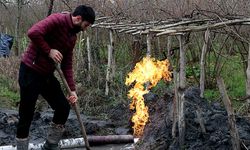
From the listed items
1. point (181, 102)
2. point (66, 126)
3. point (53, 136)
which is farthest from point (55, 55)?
point (66, 126)

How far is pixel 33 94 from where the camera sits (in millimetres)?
5410

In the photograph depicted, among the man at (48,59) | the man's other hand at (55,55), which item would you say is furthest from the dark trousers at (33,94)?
the man's other hand at (55,55)

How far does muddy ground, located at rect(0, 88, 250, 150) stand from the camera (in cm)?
533

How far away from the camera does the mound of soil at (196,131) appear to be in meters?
5.18

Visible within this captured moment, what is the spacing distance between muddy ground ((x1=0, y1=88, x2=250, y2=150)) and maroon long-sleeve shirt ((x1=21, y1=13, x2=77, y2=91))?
174 centimetres

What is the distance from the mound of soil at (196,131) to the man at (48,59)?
4.14ft

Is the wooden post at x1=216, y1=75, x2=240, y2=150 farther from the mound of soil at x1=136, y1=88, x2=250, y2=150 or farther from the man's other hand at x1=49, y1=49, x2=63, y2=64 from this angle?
the man's other hand at x1=49, y1=49, x2=63, y2=64

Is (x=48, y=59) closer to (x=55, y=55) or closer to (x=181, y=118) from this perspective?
(x=55, y=55)

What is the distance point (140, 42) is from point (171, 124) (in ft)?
14.2

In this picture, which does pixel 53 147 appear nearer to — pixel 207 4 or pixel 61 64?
pixel 61 64

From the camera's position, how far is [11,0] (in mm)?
18016

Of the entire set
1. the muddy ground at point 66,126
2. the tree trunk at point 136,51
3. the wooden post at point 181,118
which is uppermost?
the tree trunk at point 136,51

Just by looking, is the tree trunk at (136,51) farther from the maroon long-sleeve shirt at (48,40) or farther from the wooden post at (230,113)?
the wooden post at (230,113)

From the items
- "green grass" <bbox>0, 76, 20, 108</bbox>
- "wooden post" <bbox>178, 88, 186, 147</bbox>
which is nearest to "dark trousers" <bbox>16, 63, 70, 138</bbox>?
"wooden post" <bbox>178, 88, 186, 147</bbox>
